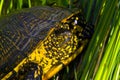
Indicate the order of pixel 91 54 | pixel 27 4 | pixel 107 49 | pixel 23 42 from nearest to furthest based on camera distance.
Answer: pixel 107 49
pixel 91 54
pixel 23 42
pixel 27 4

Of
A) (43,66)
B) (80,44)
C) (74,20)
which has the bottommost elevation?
(43,66)

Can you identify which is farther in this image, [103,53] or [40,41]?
[40,41]

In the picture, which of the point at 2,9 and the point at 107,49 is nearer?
the point at 107,49

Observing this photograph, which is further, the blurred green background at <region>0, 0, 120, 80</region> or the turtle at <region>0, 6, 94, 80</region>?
the turtle at <region>0, 6, 94, 80</region>

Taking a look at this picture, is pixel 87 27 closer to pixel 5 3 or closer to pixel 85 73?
pixel 85 73

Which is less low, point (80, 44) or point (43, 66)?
point (80, 44)

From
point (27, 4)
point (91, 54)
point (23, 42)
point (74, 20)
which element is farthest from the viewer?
point (27, 4)

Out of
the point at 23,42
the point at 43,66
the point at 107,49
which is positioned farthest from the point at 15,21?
the point at 107,49

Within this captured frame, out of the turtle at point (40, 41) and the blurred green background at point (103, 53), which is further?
→ the turtle at point (40, 41)
